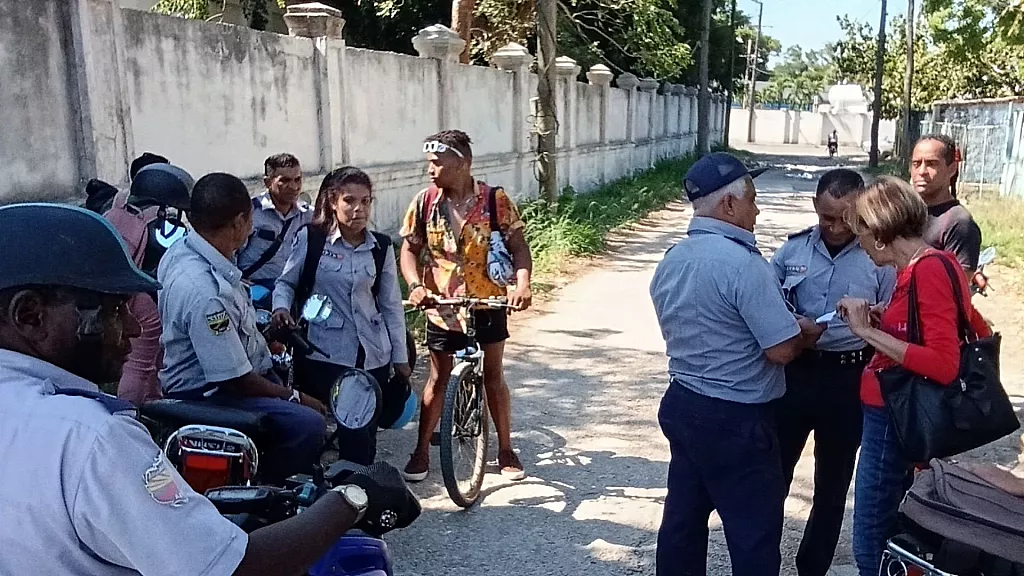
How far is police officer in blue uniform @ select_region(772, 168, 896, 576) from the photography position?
10.8ft

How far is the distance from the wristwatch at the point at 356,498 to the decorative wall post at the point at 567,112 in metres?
14.6

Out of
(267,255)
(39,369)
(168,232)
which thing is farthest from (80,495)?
(267,255)

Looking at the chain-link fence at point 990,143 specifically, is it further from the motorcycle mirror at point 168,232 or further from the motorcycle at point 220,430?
the motorcycle at point 220,430

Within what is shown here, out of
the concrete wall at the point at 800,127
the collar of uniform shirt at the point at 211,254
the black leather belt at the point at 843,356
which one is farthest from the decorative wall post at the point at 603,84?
the concrete wall at the point at 800,127

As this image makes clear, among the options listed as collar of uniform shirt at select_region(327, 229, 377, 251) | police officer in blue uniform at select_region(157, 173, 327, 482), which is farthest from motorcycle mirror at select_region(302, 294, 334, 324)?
police officer in blue uniform at select_region(157, 173, 327, 482)

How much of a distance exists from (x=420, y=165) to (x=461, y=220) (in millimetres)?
6565

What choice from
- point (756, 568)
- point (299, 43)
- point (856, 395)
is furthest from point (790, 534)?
point (299, 43)

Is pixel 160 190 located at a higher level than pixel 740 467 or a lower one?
higher

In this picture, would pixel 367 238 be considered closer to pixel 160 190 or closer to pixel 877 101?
pixel 160 190

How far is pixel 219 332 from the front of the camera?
304 centimetres

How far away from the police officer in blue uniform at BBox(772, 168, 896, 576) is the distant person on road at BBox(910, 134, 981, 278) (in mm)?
599

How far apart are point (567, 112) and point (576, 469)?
12.2 metres

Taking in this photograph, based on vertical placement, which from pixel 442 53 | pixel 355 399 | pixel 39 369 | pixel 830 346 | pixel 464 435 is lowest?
pixel 464 435

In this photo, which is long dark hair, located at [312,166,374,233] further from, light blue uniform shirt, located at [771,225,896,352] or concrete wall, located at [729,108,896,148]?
concrete wall, located at [729,108,896,148]
